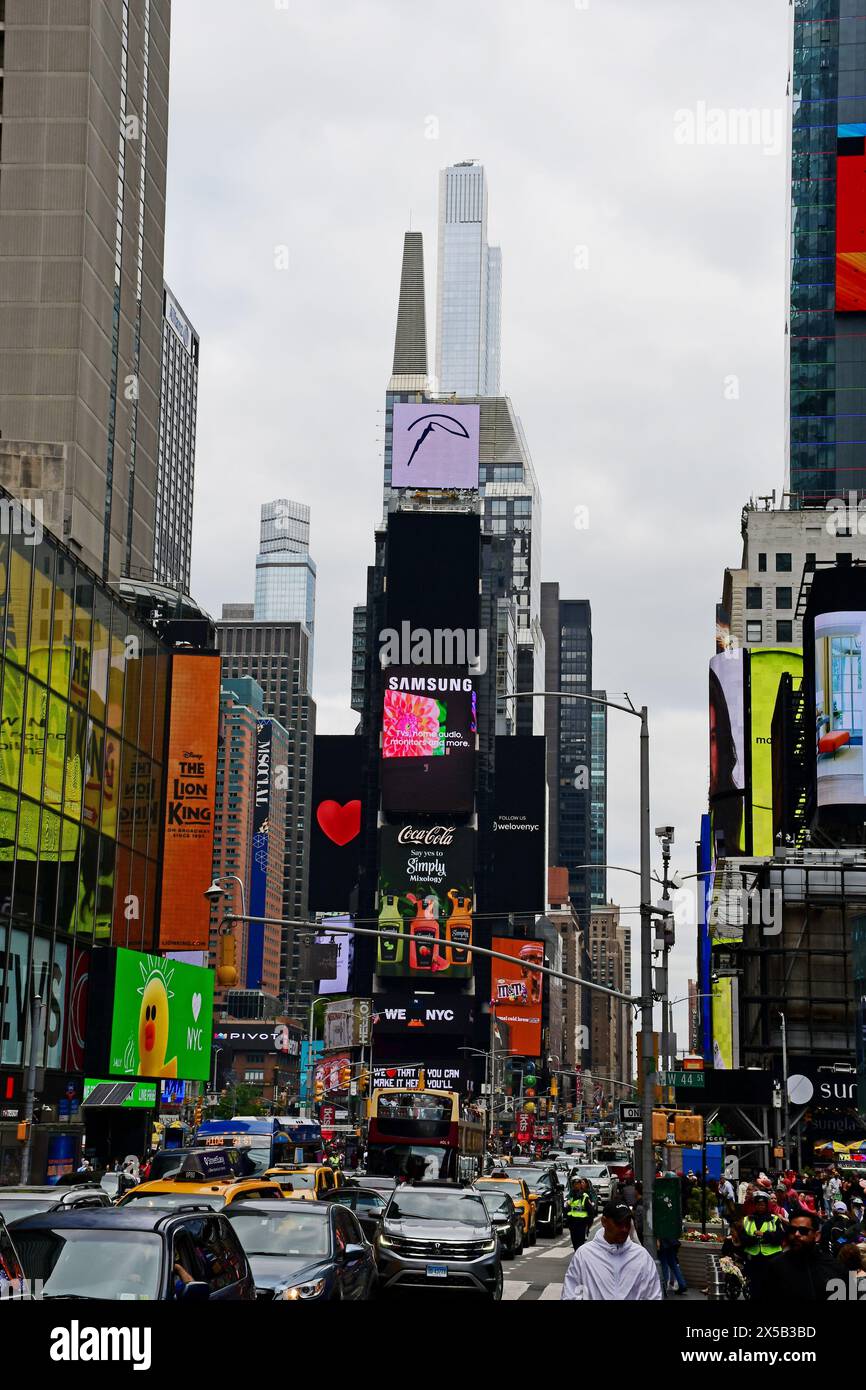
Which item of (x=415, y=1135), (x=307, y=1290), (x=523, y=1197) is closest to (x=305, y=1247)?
(x=307, y=1290)

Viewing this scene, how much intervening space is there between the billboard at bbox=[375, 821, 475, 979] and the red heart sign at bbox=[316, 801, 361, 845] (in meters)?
20.7

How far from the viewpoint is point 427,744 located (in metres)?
150

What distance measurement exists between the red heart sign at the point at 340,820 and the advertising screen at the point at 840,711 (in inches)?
3735

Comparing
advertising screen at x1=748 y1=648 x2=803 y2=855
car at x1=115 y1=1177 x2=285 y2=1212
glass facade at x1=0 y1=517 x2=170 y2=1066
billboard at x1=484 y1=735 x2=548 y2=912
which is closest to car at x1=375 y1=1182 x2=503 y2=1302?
car at x1=115 y1=1177 x2=285 y2=1212

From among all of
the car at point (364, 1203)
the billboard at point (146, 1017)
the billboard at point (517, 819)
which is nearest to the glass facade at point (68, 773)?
the billboard at point (146, 1017)

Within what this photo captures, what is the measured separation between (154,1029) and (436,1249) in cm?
2950

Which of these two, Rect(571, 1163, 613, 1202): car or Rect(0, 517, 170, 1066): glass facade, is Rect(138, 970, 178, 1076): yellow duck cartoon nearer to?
Rect(0, 517, 170, 1066): glass facade

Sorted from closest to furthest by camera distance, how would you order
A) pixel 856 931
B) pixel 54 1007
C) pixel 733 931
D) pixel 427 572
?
pixel 54 1007, pixel 856 931, pixel 733 931, pixel 427 572

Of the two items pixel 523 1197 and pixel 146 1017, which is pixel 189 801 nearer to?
pixel 146 1017

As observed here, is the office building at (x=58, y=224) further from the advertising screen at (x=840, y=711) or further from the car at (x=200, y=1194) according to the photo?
the car at (x=200, y=1194)
